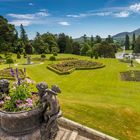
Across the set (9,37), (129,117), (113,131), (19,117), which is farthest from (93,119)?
(9,37)

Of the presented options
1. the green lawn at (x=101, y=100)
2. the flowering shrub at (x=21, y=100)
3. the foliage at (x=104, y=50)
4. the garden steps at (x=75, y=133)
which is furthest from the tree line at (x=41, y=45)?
the flowering shrub at (x=21, y=100)

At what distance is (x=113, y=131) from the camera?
916 centimetres

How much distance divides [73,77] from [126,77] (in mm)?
6341

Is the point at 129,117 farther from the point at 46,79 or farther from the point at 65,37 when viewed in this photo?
the point at 65,37

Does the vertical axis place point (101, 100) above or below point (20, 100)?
below

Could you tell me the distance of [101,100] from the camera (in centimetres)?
1568

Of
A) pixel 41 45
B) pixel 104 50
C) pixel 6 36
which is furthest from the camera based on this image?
pixel 104 50

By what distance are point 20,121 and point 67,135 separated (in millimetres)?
2381

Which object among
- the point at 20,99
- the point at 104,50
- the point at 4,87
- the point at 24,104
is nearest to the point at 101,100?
the point at 4,87

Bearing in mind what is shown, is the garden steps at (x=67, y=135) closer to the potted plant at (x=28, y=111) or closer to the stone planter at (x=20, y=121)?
the potted plant at (x=28, y=111)

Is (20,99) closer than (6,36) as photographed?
Yes

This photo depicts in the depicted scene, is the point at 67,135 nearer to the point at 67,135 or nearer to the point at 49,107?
the point at 67,135

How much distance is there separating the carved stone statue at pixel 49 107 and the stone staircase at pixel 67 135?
2.67ft

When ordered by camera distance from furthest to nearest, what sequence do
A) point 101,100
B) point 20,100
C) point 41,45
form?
point 41,45 → point 101,100 → point 20,100
